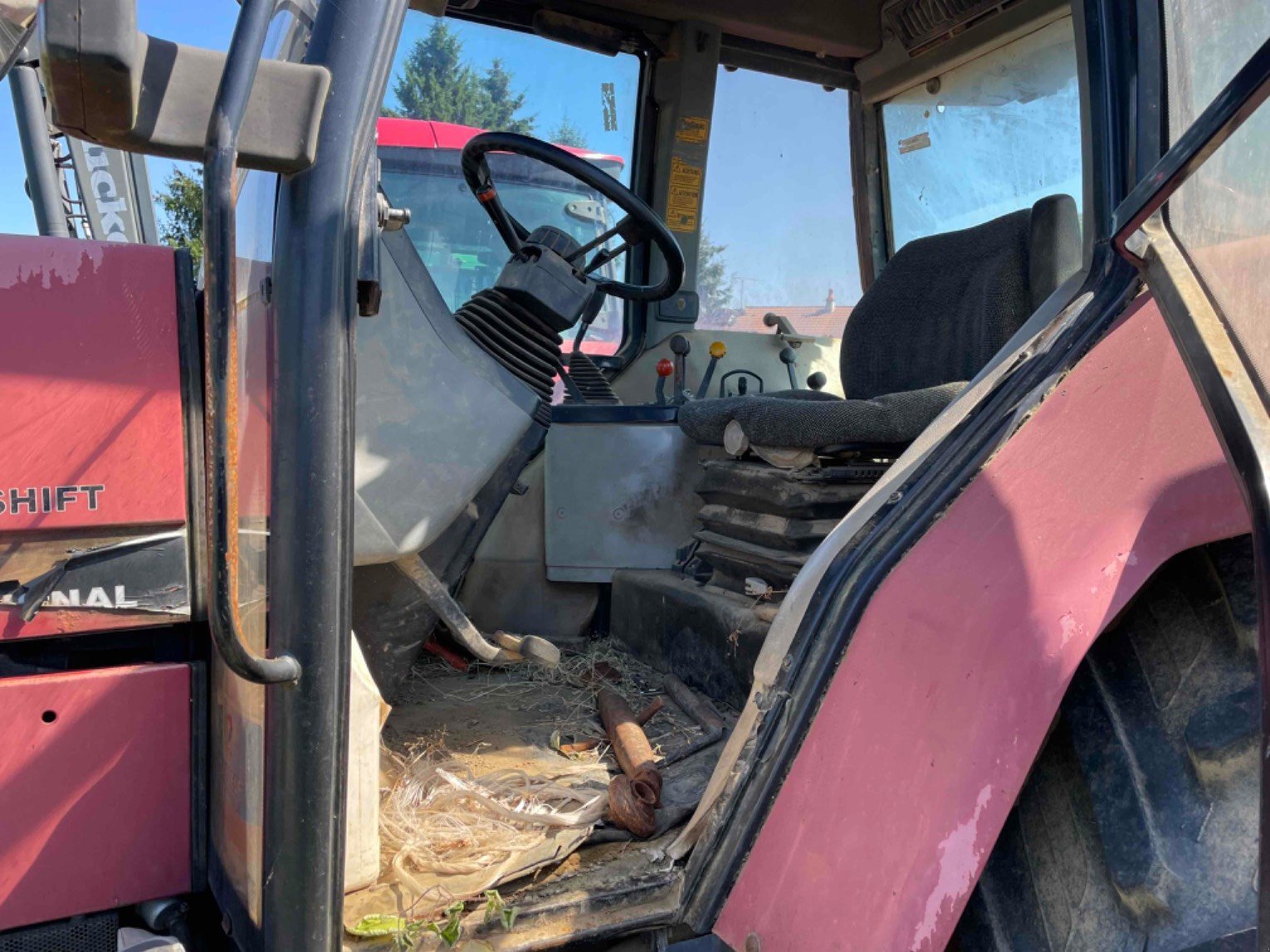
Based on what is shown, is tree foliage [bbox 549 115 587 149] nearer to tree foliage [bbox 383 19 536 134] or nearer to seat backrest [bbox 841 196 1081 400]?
tree foliage [bbox 383 19 536 134]

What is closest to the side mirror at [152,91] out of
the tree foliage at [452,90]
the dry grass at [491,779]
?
the dry grass at [491,779]

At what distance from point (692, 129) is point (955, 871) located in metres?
2.56

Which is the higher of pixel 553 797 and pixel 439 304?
pixel 439 304

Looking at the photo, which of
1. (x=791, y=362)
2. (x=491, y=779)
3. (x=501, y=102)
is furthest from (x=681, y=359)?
(x=491, y=779)

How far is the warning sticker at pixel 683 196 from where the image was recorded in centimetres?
302

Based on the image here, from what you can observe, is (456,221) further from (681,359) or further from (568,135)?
(681,359)

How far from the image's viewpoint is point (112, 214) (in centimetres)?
344

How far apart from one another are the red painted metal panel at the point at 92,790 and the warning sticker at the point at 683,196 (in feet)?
7.57

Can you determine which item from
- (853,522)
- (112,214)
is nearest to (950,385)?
(853,522)

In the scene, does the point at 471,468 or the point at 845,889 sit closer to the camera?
the point at 845,889

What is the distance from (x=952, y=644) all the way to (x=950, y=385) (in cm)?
108

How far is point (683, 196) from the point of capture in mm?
3047

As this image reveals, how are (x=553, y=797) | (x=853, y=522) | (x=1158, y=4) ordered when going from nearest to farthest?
(x=1158, y=4) → (x=853, y=522) → (x=553, y=797)

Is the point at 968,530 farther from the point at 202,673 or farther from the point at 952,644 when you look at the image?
the point at 202,673
